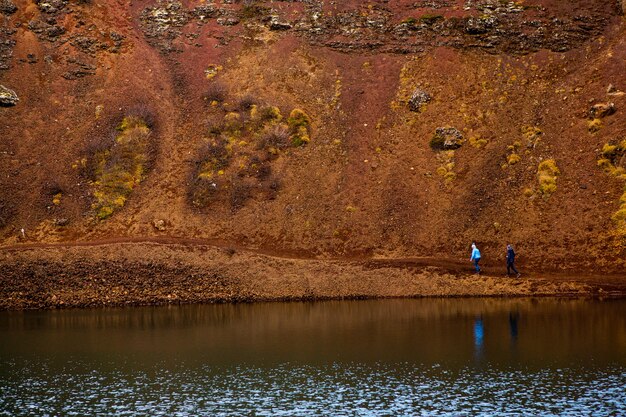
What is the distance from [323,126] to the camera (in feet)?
238

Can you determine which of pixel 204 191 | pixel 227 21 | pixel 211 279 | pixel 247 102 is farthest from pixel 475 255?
pixel 227 21

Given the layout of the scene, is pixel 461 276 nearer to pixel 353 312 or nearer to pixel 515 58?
pixel 353 312

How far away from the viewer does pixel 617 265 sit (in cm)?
5178

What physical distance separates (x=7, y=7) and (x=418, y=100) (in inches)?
1958

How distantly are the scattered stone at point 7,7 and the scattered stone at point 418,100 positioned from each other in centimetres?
4824

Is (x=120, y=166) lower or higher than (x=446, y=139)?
lower

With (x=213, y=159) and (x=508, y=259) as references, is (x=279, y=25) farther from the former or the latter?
(x=508, y=259)

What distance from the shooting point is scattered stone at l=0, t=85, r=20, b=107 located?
75.0m

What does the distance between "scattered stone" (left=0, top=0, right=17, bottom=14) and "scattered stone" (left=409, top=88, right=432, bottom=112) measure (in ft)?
158

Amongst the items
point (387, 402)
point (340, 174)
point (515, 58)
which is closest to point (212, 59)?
point (340, 174)

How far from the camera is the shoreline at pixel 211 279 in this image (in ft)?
171

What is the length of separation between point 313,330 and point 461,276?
1524 cm

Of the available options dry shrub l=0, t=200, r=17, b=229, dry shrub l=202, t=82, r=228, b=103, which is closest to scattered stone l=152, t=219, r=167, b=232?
dry shrub l=0, t=200, r=17, b=229

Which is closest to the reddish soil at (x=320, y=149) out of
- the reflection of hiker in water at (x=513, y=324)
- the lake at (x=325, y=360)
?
the lake at (x=325, y=360)
